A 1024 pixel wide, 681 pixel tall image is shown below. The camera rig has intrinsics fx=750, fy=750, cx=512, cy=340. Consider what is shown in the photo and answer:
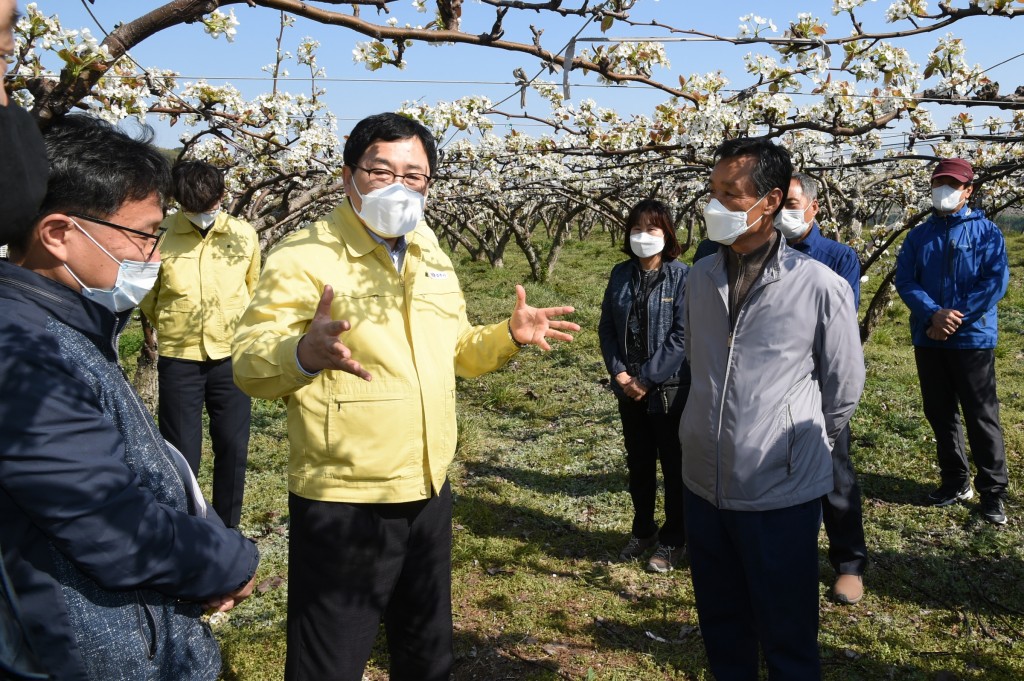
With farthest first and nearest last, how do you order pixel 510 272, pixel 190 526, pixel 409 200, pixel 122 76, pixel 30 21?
pixel 510 272
pixel 122 76
pixel 30 21
pixel 409 200
pixel 190 526

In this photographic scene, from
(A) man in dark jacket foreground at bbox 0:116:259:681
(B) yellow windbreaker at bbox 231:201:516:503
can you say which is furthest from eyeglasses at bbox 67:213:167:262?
(B) yellow windbreaker at bbox 231:201:516:503

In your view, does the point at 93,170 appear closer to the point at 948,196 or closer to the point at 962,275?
the point at 948,196

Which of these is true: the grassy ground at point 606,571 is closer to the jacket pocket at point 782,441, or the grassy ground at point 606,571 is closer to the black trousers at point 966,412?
the black trousers at point 966,412

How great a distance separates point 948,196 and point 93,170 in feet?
14.0

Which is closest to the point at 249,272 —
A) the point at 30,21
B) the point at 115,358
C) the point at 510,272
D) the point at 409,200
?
the point at 30,21

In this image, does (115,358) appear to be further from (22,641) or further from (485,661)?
(485,661)

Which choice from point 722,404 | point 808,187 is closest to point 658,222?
point 808,187

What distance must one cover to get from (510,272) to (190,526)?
15488 millimetres

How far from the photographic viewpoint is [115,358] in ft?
5.02

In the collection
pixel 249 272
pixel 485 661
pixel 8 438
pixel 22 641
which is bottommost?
pixel 485 661

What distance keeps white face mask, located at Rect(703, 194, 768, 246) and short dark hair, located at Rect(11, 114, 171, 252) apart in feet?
5.46

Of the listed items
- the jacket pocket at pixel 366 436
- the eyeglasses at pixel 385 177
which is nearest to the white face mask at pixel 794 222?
the eyeglasses at pixel 385 177

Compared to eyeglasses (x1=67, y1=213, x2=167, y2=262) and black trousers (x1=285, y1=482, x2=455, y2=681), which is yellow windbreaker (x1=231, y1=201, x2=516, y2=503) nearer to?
black trousers (x1=285, y1=482, x2=455, y2=681)

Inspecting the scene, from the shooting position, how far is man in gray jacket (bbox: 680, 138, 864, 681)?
227 cm
